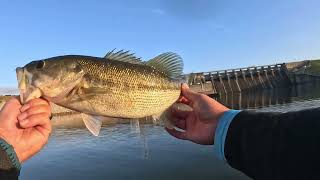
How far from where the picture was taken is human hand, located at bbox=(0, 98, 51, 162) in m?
4.03

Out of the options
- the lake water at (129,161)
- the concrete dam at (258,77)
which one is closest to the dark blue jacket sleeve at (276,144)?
the lake water at (129,161)

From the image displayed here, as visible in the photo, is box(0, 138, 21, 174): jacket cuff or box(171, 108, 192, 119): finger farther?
box(171, 108, 192, 119): finger

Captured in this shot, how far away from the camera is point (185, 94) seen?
4836 millimetres

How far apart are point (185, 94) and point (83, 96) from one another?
1.23 meters

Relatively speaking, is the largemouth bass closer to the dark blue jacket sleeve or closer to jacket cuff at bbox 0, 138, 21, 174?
jacket cuff at bbox 0, 138, 21, 174

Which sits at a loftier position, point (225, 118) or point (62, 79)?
point (62, 79)

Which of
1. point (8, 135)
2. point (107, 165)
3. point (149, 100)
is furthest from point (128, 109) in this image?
point (107, 165)

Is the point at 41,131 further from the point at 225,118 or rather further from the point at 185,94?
the point at 225,118

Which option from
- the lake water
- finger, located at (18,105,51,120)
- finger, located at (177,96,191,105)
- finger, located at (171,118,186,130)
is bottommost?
the lake water

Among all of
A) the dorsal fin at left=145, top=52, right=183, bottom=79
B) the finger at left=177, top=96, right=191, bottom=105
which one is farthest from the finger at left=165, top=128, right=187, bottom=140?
the dorsal fin at left=145, top=52, right=183, bottom=79

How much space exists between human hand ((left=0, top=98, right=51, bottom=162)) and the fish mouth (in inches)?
1.9

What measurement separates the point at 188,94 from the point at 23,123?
1.78m

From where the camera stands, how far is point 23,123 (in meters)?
4.05

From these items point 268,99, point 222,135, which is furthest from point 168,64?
point 268,99
